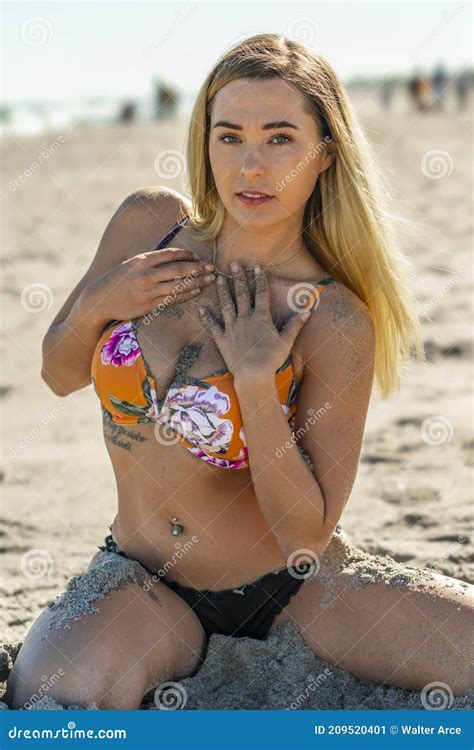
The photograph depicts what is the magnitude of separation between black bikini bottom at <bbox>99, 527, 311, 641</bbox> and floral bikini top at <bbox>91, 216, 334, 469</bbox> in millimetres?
336

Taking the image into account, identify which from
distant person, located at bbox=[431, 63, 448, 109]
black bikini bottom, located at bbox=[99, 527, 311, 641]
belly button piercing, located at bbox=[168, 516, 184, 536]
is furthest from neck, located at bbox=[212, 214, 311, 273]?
distant person, located at bbox=[431, 63, 448, 109]

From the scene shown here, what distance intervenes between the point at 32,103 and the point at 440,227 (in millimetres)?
35974

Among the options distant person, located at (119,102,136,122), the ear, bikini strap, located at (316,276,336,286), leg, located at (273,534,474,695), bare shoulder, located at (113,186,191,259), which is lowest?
distant person, located at (119,102,136,122)

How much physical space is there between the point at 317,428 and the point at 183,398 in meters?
0.35

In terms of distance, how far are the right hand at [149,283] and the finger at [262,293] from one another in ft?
0.46

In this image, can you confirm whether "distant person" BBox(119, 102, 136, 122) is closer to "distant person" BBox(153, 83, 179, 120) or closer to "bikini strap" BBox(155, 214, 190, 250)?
"distant person" BBox(153, 83, 179, 120)

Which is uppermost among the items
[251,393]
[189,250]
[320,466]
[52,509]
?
[189,250]

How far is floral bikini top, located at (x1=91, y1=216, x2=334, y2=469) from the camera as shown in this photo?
109 inches

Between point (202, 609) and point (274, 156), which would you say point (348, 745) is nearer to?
point (202, 609)

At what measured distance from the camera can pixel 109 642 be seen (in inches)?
108

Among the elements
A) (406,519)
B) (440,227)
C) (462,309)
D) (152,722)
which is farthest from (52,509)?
(440,227)

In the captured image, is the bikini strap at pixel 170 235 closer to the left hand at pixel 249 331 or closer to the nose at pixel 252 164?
the left hand at pixel 249 331

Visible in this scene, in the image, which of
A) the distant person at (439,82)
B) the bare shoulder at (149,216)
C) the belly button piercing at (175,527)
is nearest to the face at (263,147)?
the bare shoulder at (149,216)

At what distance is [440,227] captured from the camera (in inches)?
438
